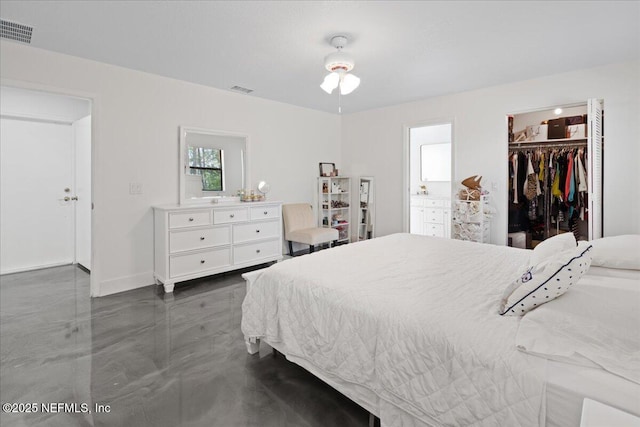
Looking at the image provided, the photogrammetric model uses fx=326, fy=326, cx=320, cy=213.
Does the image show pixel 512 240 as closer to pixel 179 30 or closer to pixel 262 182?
pixel 262 182

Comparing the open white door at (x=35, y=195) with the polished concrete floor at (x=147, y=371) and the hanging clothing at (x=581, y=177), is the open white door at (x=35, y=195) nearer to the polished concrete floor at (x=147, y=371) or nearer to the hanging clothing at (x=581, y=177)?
the polished concrete floor at (x=147, y=371)

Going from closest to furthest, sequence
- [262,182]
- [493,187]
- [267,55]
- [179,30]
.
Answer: [179,30]
[267,55]
[493,187]
[262,182]

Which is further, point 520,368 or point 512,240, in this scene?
point 512,240

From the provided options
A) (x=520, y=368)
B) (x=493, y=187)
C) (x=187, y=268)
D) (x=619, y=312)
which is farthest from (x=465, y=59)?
(x=187, y=268)

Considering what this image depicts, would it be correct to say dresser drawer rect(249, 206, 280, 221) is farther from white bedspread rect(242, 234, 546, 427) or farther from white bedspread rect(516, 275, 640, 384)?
white bedspread rect(516, 275, 640, 384)

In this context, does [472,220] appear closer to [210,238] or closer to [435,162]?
[435,162]

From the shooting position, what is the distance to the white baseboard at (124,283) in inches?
136

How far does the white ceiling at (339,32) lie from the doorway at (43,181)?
184 centimetres

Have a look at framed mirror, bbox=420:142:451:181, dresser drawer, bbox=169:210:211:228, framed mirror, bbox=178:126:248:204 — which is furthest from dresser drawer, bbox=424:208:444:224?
dresser drawer, bbox=169:210:211:228

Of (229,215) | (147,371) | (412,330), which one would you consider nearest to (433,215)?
(229,215)

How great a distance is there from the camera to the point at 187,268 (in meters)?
3.70

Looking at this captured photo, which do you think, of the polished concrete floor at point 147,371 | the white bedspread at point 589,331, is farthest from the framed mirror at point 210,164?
the white bedspread at point 589,331

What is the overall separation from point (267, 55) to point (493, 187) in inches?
126

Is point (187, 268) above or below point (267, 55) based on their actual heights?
below
